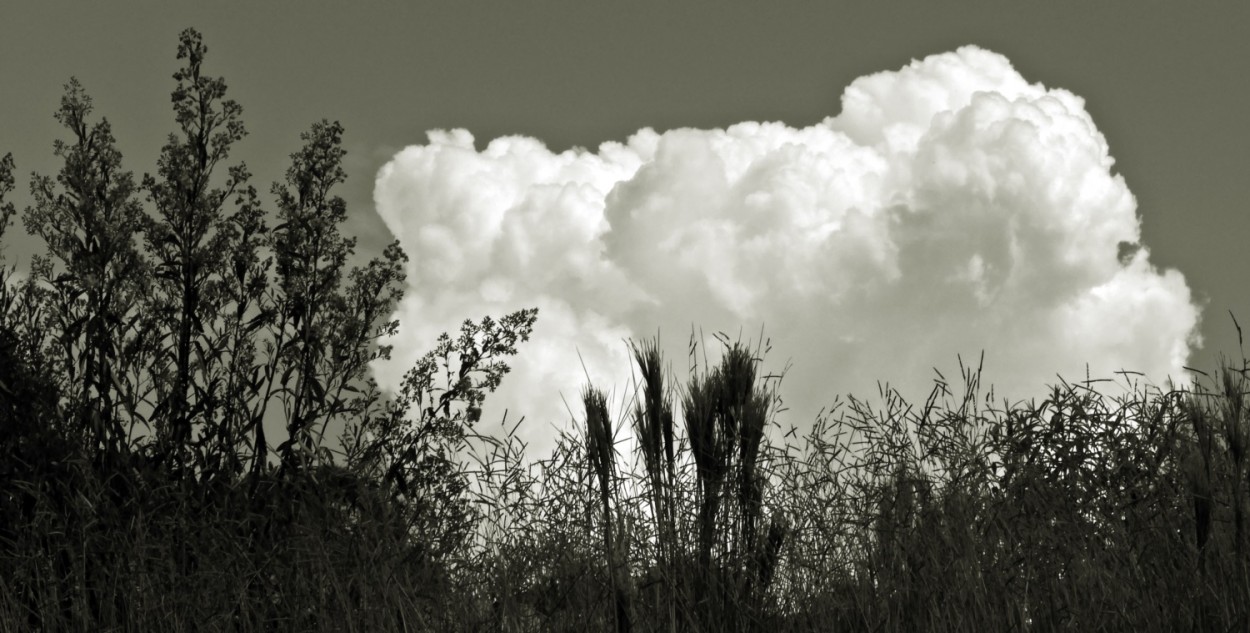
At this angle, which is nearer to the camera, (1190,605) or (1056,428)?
(1190,605)

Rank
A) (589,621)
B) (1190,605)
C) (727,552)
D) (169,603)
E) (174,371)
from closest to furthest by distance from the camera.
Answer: (1190,605), (589,621), (727,552), (169,603), (174,371)

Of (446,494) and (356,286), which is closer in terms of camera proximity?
(446,494)

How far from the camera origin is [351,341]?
4492 mm

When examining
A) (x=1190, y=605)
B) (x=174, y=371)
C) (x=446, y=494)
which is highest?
(x=174, y=371)

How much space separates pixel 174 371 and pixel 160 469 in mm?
395

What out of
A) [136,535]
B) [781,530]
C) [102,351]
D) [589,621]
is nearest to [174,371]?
[102,351]

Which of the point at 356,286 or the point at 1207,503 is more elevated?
the point at 356,286

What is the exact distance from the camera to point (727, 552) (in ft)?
11.8

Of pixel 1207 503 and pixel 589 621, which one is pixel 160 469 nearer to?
pixel 589 621

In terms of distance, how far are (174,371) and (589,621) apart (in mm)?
1987

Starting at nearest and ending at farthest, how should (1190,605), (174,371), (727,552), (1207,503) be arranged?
(1207,503) → (1190,605) → (727,552) → (174,371)

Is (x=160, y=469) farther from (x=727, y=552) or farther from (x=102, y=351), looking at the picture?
(x=727, y=552)

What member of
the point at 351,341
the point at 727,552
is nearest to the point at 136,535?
the point at 351,341

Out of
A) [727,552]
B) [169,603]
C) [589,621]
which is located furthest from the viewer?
[169,603]
